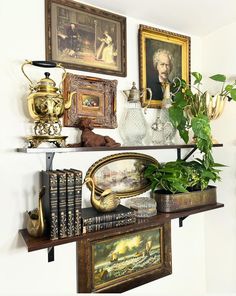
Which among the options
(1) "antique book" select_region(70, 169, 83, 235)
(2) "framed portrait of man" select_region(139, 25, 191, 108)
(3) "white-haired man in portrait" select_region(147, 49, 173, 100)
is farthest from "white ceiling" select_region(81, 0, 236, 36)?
(1) "antique book" select_region(70, 169, 83, 235)

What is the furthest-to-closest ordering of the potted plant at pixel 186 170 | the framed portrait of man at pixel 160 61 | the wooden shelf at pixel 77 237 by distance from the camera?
the framed portrait of man at pixel 160 61, the potted plant at pixel 186 170, the wooden shelf at pixel 77 237

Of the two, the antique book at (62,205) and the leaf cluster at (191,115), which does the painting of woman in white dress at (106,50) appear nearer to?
the leaf cluster at (191,115)

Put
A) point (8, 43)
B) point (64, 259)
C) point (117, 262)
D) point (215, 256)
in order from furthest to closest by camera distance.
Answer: point (215, 256), point (117, 262), point (64, 259), point (8, 43)

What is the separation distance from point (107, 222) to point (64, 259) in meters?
0.31

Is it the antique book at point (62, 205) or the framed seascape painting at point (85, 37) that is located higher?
the framed seascape painting at point (85, 37)

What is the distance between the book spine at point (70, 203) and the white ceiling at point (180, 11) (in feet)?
2.89

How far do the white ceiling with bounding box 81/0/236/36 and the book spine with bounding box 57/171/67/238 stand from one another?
34.9 inches

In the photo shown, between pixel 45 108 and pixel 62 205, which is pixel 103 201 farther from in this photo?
pixel 45 108

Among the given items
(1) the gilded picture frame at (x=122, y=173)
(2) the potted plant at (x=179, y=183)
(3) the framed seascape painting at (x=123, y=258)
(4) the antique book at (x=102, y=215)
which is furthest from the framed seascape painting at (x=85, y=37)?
(3) the framed seascape painting at (x=123, y=258)

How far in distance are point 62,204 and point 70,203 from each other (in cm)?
3

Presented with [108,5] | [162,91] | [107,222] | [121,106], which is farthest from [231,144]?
[108,5]

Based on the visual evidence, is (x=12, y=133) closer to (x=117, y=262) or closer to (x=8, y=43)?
(x=8, y=43)

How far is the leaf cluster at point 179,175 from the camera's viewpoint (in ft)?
3.99

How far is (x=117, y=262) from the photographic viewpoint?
1.27 m
